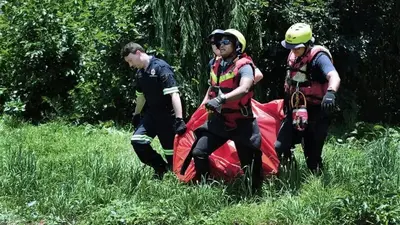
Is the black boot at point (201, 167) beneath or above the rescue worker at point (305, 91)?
beneath

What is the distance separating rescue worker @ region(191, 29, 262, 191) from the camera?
18.2 feet

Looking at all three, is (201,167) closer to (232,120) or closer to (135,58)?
(232,120)

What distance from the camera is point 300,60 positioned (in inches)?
224

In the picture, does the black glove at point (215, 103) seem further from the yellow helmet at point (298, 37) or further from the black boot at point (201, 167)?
the yellow helmet at point (298, 37)

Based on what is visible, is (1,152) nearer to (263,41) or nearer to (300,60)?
(300,60)

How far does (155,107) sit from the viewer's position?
6.20 meters

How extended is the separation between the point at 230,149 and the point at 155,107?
93 centimetres

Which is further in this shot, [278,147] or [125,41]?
[125,41]

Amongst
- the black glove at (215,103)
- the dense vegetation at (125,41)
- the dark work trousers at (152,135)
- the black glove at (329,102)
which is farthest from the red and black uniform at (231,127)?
the dense vegetation at (125,41)

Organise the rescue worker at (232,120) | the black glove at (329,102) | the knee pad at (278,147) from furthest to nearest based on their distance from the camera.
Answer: the knee pad at (278,147)
the rescue worker at (232,120)
the black glove at (329,102)

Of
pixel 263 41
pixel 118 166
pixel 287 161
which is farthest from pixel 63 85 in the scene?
pixel 287 161

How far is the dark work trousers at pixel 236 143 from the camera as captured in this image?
5.61 m

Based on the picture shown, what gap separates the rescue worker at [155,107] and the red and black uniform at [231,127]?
1.33 feet

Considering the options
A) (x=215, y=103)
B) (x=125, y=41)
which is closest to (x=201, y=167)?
(x=215, y=103)
